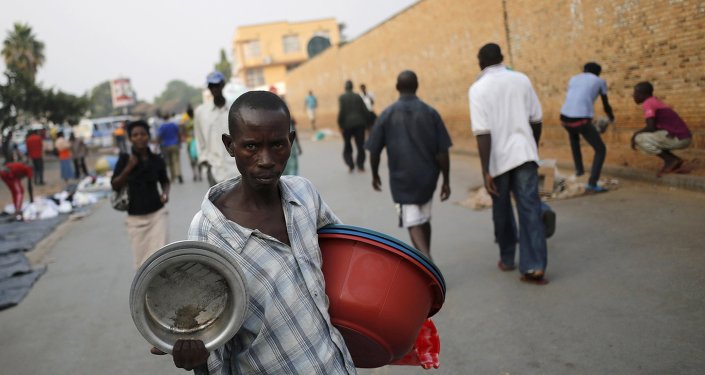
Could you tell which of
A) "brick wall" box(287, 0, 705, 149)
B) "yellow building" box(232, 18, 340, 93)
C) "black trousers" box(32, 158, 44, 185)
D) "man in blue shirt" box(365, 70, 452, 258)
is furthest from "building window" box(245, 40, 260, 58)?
"man in blue shirt" box(365, 70, 452, 258)

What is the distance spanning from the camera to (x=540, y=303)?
191 inches

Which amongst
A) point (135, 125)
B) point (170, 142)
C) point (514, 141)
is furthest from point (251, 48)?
point (514, 141)

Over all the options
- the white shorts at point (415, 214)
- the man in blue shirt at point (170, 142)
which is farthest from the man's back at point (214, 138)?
the man in blue shirt at point (170, 142)

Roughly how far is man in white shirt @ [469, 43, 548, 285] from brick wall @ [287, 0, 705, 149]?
15.9ft

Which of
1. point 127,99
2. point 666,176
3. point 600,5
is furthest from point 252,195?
point 127,99

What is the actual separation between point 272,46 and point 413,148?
66.5m

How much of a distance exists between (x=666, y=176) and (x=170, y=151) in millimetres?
10958

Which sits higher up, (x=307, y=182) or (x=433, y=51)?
(x=433, y=51)

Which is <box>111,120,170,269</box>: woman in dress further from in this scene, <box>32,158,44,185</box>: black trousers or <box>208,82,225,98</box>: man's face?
<box>32,158,44,185</box>: black trousers

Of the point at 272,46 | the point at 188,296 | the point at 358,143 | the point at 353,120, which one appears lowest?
the point at 358,143

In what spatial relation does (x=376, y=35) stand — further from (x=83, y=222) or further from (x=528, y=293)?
(x=528, y=293)

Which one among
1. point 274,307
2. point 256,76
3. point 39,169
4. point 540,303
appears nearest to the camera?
point 274,307

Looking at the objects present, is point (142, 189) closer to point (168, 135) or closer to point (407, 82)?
point (407, 82)

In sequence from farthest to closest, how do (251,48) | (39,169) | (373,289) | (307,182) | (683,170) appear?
1. (251,48)
2. (39,169)
3. (683,170)
4. (307,182)
5. (373,289)
